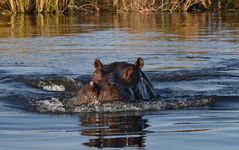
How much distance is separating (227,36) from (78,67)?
6702 mm

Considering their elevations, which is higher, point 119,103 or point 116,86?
point 116,86

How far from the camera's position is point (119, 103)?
6.50 metres

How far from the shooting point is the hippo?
21.0 ft

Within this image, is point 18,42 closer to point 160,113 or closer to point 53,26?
point 53,26

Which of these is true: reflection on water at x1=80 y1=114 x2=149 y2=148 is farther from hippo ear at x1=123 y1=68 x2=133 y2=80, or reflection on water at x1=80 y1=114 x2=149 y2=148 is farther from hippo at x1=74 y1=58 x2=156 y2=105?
hippo ear at x1=123 y1=68 x2=133 y2=80

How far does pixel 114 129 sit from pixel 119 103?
2.12 feet

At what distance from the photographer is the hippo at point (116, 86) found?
640cm

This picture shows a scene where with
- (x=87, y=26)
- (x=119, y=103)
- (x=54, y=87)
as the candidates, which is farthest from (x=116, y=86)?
(x=87, y=26)

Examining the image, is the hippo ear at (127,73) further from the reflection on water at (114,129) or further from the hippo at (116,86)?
the reflection on water at (114,129)

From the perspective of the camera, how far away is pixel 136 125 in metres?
6.12

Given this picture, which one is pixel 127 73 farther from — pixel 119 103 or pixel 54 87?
pixel 54 87

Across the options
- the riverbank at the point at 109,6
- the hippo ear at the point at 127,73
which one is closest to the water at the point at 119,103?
the hippo ear at the point at 127,73

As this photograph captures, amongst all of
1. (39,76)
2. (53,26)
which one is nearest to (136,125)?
(39,76)

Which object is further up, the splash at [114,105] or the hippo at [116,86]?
the hippo at [116,86]
